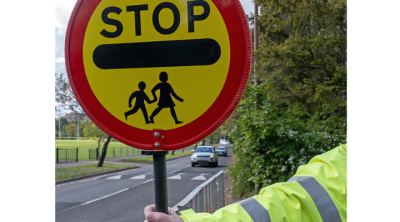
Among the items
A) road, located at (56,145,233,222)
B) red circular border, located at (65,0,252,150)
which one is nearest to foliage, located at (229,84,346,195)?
road, located at (56,145,233,222)

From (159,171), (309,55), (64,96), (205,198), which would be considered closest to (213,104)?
(159,171)

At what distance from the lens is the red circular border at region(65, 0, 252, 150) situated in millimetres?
974

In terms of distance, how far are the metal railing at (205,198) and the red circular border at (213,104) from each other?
2334mm

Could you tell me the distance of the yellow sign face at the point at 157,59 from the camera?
3.24 feet

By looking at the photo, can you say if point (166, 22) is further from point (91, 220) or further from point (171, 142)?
point (91, 220)

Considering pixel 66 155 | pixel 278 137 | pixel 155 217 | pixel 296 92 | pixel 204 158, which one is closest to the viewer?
pixel 155 217

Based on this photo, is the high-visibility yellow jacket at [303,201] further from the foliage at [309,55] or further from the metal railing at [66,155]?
the metal railing at [66,155]

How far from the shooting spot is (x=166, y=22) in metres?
1.01

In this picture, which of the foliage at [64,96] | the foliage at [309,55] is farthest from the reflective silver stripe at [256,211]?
the foliage at [64,96]

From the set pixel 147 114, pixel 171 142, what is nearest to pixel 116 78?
pixel 147 114

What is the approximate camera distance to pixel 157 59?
3.30 ft

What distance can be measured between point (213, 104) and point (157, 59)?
0.85 ft

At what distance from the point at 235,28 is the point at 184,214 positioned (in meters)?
0.74

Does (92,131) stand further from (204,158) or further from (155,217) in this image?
(155,217)
